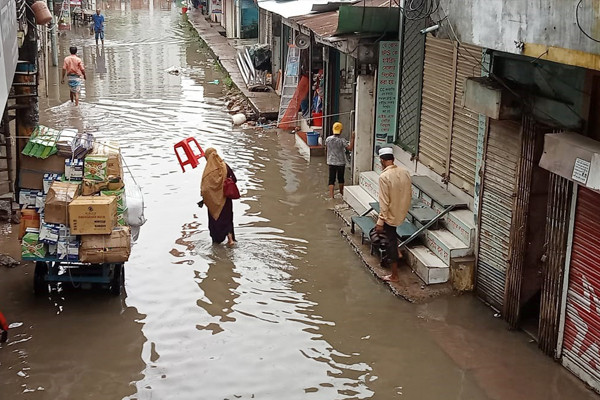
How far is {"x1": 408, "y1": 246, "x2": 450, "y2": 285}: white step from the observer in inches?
393

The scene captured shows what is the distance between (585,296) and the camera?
25.0ft

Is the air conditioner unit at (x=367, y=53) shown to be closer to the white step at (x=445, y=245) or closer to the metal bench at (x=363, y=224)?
→ the metal bench at (x=363, y=224)

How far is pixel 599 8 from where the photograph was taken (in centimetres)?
591

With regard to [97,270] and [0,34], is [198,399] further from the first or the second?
[0,34]

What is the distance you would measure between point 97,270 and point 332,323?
3.03 meters

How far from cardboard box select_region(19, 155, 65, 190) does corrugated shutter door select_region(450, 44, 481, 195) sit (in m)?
5.26

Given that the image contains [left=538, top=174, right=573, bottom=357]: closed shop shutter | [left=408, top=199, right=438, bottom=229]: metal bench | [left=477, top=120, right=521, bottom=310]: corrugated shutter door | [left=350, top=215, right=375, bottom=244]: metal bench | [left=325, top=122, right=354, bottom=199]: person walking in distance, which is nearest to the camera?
[left=538, top=174, right=573, bottom=357]: closed shop shutter

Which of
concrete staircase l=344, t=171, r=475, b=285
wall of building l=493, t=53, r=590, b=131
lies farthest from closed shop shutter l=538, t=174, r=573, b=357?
concrete staircase l=344, t=171, r=475, b=285

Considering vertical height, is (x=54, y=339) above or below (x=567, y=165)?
below

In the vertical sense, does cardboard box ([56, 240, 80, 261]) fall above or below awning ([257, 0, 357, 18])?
below

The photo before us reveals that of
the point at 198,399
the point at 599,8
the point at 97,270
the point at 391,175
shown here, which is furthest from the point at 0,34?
the point at 599,8

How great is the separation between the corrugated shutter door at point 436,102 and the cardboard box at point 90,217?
16.0 feet

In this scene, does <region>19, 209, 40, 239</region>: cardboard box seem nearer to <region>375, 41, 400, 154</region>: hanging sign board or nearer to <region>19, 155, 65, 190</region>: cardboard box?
<region>19, 155, 65, 190</region>: cardboard box

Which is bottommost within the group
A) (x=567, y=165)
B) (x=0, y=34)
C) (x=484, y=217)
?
(x=484, y=217)
